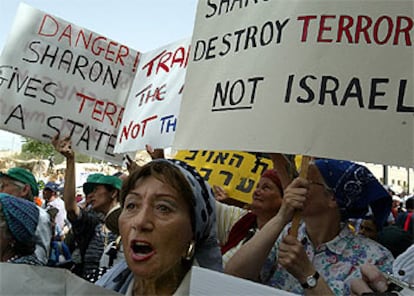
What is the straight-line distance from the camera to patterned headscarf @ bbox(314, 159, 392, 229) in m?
2.29

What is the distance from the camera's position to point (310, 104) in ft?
6.21

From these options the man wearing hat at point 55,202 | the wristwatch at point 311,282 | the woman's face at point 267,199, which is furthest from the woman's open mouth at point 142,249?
the man wearing hat at point 55,202

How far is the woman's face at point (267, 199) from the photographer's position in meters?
2.77

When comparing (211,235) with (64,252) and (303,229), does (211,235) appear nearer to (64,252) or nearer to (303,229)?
(303,229)

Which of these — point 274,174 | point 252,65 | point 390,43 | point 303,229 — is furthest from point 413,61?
point 274,174

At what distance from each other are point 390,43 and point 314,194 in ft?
2.28

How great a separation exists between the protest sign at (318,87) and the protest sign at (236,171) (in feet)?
5.22

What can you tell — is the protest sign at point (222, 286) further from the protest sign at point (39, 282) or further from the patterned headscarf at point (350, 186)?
the patterned headscarf at point (350, 186)

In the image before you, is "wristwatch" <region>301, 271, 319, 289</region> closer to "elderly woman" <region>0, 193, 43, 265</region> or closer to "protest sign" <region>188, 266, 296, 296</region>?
"protest sign" <region>188, 266, 296, 296</region>

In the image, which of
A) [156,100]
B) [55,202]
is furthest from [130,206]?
[55,202]

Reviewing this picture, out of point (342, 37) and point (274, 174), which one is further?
point (274, 174)

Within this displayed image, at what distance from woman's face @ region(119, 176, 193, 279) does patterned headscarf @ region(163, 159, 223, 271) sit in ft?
0.11

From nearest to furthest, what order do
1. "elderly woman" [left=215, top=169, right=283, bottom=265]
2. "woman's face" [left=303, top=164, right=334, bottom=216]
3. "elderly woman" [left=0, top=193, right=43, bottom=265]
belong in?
"woman's face" [left=303, top=164, right=334, bottom=216]
"elderly woman" [left=0, top=193, right=43, bottom=265]
"elderly woman" [left=215, top=169, right=283, bottom=265]

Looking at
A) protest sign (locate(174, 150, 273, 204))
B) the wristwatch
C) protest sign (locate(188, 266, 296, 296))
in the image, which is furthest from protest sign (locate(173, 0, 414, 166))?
protest sign (locate(174, 150, 273, 204))
